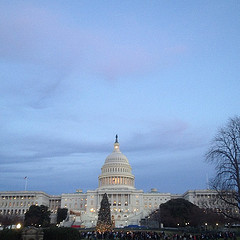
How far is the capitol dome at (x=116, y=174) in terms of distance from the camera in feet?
493

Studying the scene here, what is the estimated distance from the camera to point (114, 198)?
459ft

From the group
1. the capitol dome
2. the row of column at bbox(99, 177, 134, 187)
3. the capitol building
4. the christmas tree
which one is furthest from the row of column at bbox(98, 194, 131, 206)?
the christmas tree

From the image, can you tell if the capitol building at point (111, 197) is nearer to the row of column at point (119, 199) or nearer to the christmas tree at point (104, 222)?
the row of column at point (119, 199)

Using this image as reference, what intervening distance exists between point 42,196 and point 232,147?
135 m

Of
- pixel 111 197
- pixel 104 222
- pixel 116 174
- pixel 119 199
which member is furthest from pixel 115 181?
pixel 104 222

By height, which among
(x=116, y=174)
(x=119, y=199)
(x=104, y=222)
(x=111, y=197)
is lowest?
(x=104, y=222)

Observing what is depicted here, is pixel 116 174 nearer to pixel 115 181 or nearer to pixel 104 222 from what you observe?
pixel 115 181

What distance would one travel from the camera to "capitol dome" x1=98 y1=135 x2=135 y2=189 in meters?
150

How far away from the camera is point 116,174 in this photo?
150250mm

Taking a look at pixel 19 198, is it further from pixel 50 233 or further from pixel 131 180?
pixel 50 233

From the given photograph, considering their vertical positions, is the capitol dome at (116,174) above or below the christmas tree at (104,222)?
→ above

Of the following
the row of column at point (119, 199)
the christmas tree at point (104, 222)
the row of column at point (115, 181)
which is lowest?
the christmas tree at point (104, 222)

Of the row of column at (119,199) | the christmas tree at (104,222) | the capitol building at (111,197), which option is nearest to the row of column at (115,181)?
the capitol building at (111,197)

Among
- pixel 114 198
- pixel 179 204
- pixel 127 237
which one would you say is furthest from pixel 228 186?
pixel 114 198
